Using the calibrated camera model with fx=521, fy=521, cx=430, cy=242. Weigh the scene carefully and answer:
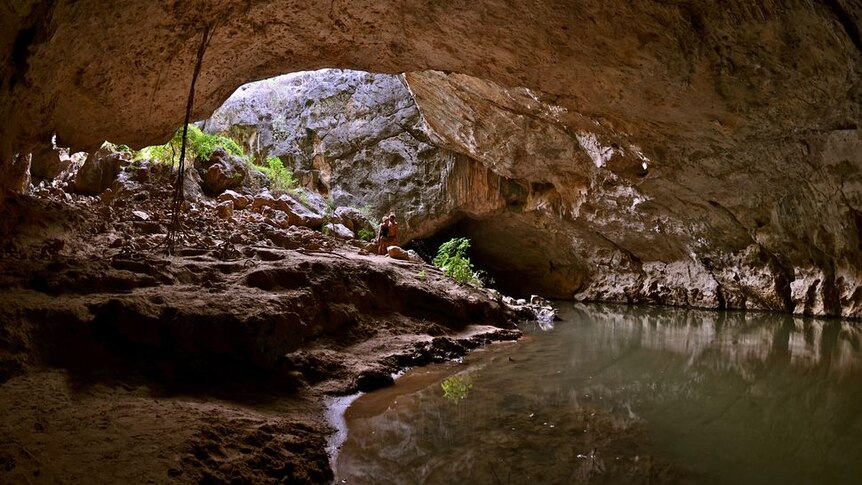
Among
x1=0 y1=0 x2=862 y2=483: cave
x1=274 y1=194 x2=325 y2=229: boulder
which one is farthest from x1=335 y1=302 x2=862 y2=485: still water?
x1=274 y1=194 x2=325 y2=229: boulder

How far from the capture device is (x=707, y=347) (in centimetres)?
733

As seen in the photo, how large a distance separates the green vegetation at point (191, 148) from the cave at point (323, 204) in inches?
5.3

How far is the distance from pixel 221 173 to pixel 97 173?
7.44ft

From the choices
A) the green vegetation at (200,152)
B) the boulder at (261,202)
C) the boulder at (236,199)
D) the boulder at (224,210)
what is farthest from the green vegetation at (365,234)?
the boulder at (224,210)

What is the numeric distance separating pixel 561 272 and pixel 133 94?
1451 cm

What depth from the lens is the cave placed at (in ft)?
10.9

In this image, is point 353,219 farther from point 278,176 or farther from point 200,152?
point 200,152

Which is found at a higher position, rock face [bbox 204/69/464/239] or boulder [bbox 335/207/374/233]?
rock face [bbox 204/69/464/239]

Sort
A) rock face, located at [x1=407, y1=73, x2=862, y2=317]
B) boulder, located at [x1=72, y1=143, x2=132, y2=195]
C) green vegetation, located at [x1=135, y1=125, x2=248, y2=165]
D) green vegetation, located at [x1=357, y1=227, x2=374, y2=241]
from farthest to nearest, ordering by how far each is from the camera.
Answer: green vegetation, located at [x1=357, y1=227, x2=374, y2=241]
rock face, located at [x1=407, y1=73, x2=862, y2=317]
green vegetation, located at [x1=135, y1=125, x2=248, y2=165]
boulder, located at [x1=72, y1=143, x2=132, y2=195]

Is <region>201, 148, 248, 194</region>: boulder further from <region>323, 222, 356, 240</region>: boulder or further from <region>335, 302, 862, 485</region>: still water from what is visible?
<region>335, 302, 862, 485</region>: still water

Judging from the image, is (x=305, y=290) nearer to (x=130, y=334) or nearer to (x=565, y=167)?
(x=130, y=334)

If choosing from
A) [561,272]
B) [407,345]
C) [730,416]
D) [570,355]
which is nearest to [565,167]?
[561,272]


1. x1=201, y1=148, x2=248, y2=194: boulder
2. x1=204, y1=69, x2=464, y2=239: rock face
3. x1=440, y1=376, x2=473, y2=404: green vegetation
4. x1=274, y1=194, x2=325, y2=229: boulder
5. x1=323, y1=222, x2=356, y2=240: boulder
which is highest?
x1=204, y1=69, x2=464, y2=239: rock face

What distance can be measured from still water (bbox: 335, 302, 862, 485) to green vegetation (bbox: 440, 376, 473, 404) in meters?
0.02
